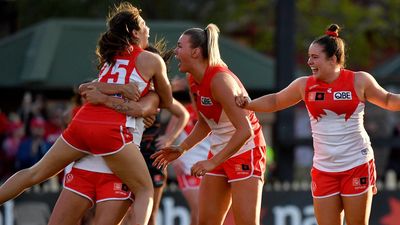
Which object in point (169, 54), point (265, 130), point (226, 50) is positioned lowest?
point (265, 130)

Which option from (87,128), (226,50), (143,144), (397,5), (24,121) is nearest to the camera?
(87,128)

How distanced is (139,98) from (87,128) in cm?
44

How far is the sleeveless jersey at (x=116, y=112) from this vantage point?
775 centimetres

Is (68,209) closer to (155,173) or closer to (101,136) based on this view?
(101,136)

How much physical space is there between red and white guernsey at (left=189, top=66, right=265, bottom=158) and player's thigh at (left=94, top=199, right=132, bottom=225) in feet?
3.61

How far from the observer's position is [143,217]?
7.75 m

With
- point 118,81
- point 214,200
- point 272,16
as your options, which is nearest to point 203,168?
point 214,200

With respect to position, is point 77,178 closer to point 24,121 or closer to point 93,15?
point 24,121

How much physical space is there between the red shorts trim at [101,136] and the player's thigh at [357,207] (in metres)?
1.83

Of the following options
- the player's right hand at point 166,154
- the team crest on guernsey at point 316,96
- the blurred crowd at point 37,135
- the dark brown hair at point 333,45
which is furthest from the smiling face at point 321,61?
the blurred crowd at point 37,135

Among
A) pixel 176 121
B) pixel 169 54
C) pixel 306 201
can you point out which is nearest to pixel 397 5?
pixel 306 201

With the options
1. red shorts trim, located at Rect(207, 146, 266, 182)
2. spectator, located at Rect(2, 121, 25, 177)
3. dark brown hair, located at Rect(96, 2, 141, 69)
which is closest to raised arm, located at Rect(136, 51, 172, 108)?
dark brown hair, located at Rect(96, 2, 141, 69)

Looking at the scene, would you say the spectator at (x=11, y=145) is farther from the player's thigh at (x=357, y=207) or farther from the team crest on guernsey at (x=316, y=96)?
the player's thigh at (x=357, y=207)

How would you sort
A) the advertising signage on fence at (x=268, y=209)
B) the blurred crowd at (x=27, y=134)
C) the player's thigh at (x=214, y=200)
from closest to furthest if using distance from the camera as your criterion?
the player's thigh at (x=214, y=200) < the advertising signage on fence at (x=268, y=209) < the blurred crowd at (x=27, y=134)
